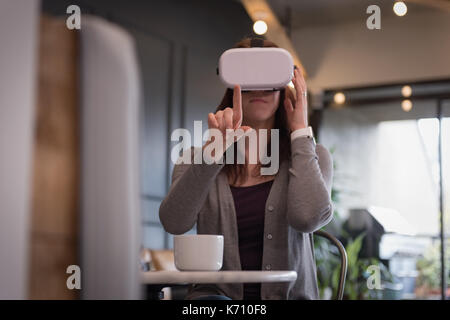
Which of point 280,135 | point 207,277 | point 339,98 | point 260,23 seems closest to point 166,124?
point 339,98

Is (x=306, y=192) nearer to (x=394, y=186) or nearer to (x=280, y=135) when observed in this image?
(x=280, y=135)

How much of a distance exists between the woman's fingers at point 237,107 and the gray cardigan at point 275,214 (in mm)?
70

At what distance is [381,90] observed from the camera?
3213mm

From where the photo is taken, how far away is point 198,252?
597 millimetres

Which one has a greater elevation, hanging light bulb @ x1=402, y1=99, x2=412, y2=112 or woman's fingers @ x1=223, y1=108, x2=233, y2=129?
hanging light bulb @ x1=402, y1=99, x2=412, y2=112

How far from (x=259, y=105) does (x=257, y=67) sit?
0.10 metres

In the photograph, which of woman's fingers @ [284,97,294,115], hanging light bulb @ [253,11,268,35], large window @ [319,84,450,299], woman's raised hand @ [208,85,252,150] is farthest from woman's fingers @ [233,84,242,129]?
large window @ [319,84,450,299]

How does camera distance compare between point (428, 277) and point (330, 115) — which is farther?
point (330, 115)

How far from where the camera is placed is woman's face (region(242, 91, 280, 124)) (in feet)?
2.28

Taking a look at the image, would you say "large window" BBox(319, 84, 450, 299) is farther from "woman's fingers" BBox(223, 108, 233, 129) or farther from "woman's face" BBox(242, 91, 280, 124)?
"woman's fingers" BBox(223, 108, 233, 129)

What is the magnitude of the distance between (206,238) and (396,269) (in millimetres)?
2758

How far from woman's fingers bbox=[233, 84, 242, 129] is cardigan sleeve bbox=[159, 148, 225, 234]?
73 mm
